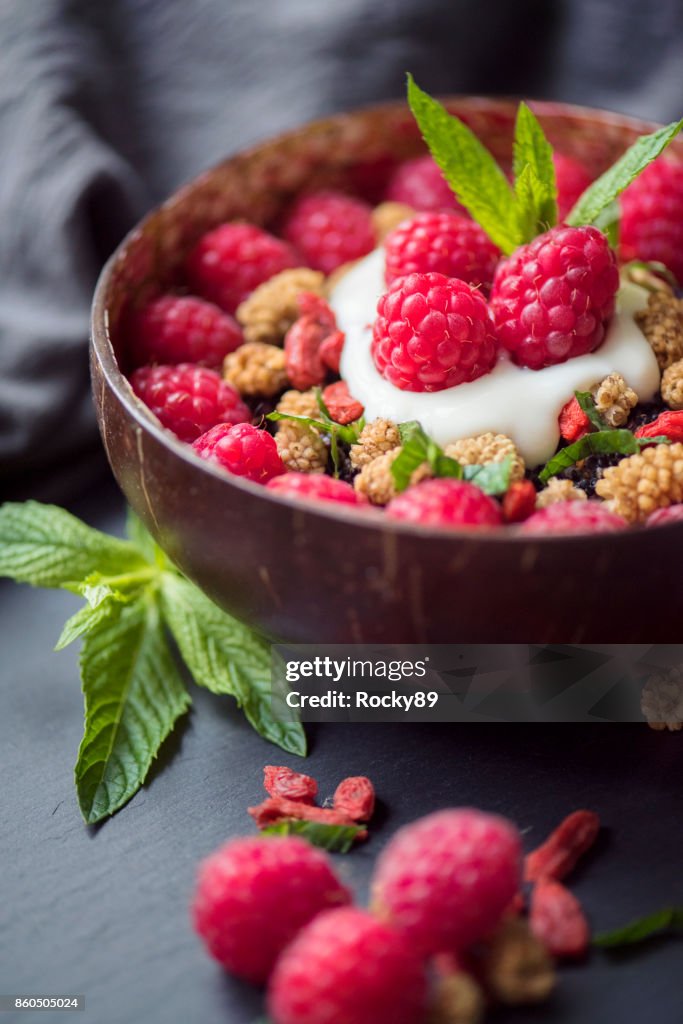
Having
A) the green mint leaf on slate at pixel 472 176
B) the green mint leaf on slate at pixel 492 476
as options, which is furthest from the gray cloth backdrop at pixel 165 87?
the green mint leaf on slate at pixel 492 476

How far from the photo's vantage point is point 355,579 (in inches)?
41.9

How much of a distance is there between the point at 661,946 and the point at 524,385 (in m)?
0.56

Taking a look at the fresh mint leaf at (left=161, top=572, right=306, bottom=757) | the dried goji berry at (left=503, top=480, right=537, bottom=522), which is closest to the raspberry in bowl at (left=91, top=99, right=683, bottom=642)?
the dried goji berry at (left=503, top=480, right=537, bottom=522)

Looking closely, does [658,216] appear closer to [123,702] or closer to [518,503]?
[518,503]

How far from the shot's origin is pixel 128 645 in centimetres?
Result: 134

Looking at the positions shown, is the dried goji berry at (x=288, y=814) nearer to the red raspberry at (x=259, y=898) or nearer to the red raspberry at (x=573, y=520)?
the red raspberry at (x=259, y=898)

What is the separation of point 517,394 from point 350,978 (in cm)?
61

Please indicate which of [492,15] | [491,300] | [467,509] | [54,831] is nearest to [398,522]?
[467,509]

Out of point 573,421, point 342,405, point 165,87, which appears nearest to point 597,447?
point 573,421

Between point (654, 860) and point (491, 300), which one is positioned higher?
point (491, 300)

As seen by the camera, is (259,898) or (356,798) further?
(356,798)

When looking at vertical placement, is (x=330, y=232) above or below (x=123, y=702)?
above

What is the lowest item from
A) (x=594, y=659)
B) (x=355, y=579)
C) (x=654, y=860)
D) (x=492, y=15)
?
(x=654, y=860)

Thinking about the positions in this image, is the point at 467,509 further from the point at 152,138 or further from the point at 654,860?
the point at 152,138
